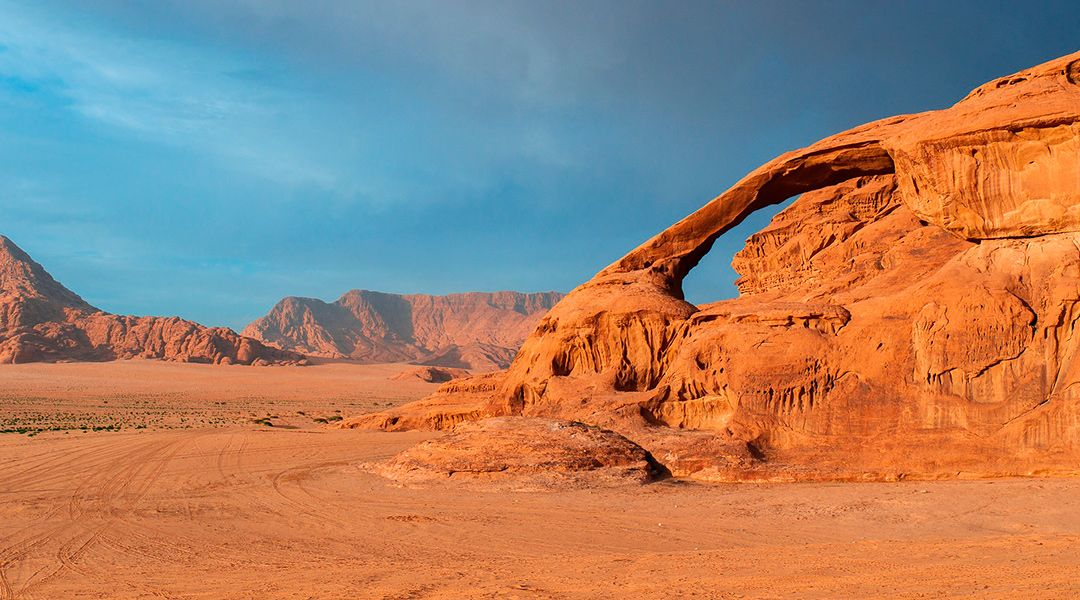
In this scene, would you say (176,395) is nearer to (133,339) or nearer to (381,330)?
(133,339)

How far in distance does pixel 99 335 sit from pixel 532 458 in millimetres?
96860

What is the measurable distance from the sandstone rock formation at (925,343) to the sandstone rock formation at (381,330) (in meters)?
129

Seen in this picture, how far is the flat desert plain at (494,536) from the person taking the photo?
20.2ft

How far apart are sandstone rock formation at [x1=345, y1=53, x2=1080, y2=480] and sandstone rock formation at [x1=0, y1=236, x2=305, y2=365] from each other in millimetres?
85288

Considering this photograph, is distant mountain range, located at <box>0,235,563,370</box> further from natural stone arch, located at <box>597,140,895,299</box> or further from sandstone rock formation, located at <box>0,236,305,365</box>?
natural stone arch, located at <box>597,140,895,299</box>

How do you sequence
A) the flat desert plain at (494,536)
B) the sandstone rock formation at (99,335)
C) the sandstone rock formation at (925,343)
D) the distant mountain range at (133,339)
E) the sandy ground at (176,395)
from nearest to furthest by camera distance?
1. the flat desert plain at (494,536)
2. the sandstone rock formation at (925,343)
3. the sandy ground at (176,395)
4. the sandstone rock formation at (99,335)
5. the distant mountain range at (133,339)

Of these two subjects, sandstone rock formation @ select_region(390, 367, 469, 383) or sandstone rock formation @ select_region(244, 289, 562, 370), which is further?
sandstone rock formation @ select_region(244, 289, 562, 370)

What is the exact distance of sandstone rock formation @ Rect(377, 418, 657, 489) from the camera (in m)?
12.6

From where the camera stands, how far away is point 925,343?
12742 mm

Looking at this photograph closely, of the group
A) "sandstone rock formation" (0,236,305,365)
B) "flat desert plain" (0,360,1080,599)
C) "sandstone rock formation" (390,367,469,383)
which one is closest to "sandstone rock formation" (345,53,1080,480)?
"flat desert plain" (0,360,1080,599)

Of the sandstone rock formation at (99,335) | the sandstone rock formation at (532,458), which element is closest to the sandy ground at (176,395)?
the sandstone rock formation at (99,335)

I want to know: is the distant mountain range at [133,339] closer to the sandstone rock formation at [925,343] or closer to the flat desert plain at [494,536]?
the flat desert plain at [494,536]

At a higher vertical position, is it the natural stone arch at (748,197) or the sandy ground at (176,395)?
the natural stone arch at (748,197)

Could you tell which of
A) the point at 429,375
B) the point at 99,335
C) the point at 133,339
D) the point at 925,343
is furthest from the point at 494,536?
the point at 99,335
